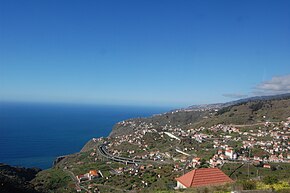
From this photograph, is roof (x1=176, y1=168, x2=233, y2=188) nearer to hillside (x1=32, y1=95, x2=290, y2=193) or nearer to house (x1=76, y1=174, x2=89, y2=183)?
hillside (x1=32, y1=95, x2=290, y2=193)

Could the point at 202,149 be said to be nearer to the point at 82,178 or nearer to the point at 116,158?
the point at 116,158

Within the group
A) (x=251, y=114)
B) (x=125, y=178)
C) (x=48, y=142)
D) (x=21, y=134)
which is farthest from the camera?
(x=21, y=134)

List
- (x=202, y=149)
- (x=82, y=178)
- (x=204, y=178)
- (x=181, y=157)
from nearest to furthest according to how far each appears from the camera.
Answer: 1. (x=204, y=178)
2. (x=82, y=178)
3. (x=181, y=157)
4. (x=202, y=149)

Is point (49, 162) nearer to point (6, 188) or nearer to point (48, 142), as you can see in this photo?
point (48, 142)

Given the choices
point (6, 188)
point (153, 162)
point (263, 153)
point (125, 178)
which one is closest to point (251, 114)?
point (263, 153)

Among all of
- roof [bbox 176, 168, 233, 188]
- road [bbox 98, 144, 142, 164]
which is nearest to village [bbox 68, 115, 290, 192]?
road [bbox 98, 144, 142, 164]

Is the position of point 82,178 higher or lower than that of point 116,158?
higher

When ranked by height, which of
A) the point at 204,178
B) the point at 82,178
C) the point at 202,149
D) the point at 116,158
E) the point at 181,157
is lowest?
the point at 116,158

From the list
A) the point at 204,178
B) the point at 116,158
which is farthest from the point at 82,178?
the point at 204,178
